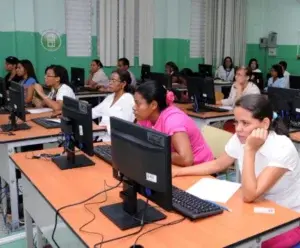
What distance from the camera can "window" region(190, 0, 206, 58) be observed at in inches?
356

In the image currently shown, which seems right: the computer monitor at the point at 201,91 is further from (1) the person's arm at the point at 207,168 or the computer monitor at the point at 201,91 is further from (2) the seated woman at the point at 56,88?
(1) the person's arm at the point at 207,168

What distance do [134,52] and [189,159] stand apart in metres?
6.28

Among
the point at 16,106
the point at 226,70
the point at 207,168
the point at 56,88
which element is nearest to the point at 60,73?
the point at 56,88

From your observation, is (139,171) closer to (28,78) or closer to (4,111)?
(4,111)

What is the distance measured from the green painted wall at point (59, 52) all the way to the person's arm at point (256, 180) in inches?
241

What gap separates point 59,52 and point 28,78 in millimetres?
2761

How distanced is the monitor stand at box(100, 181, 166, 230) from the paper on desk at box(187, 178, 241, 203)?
0.31 m

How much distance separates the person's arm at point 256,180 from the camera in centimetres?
176

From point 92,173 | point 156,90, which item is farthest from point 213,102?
point 92,173

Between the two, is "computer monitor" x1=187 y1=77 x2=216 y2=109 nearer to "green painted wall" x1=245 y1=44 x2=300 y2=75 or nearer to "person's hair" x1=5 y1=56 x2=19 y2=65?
"person's hair" x1=5 y1=56 x2=19 y2=65

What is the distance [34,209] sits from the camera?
2.29 metres

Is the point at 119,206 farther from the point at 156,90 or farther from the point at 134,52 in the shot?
the point at 134,52

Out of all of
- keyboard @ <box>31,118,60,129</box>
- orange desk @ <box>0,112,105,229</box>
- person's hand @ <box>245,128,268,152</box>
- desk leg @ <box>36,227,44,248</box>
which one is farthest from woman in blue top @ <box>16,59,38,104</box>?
person's hand @ <box>245,128,268,152</box>

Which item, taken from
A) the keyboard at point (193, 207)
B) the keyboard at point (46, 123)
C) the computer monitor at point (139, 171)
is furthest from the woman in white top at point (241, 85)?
the computer monitor at point (139, 171)
